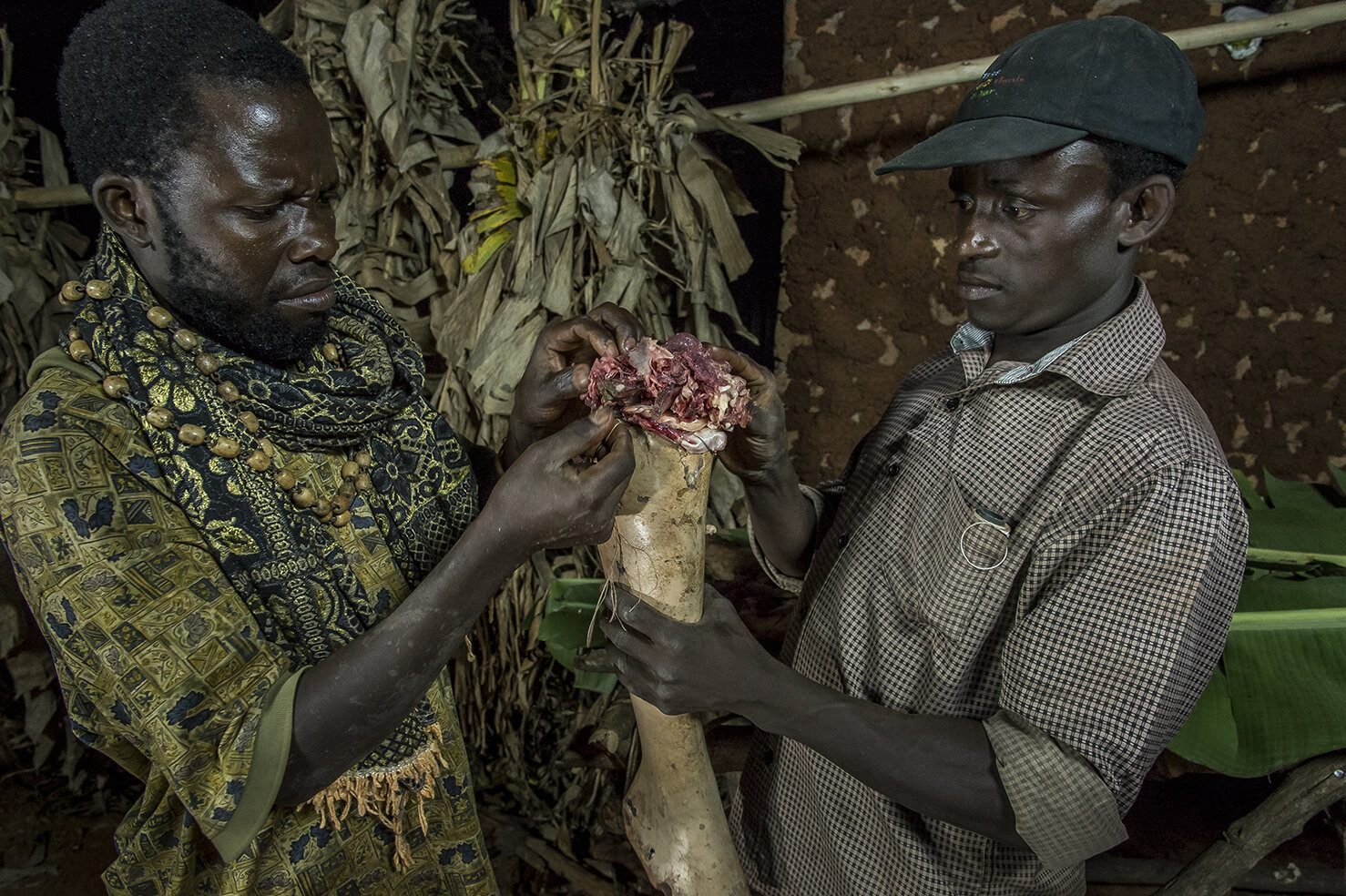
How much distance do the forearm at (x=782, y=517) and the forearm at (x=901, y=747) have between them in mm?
460

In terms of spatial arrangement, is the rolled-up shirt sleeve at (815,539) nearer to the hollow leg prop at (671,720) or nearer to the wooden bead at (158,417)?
the hollow leg prop at (671,720)

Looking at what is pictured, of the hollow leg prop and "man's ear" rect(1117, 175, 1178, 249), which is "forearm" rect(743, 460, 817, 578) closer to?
the hollow leg prop

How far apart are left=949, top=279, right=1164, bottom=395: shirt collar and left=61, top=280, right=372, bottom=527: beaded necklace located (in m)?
1.20

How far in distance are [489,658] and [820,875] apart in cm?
184

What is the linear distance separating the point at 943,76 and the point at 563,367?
5.24ft

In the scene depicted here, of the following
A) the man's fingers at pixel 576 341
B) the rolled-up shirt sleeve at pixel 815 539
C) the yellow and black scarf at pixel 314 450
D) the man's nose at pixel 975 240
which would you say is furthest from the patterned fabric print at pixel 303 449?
the man's nose at pixel 975 240

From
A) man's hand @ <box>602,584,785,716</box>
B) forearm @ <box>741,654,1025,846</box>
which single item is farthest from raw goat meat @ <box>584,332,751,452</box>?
forearm @ <box>741,654,1025,846</box>

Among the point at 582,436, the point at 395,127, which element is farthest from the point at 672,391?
the point at 395,127

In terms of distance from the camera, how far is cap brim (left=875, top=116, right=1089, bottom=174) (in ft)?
4.04

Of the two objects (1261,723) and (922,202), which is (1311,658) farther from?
(922,202)

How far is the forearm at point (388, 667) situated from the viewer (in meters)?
1.10

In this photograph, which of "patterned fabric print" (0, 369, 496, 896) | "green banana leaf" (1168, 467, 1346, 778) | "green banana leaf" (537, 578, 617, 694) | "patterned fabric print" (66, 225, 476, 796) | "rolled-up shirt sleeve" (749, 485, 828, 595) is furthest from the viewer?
"green banana leaf" (537, 578, 617, 694)

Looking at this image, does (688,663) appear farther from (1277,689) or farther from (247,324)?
(1277,689)

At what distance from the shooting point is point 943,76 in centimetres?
234
